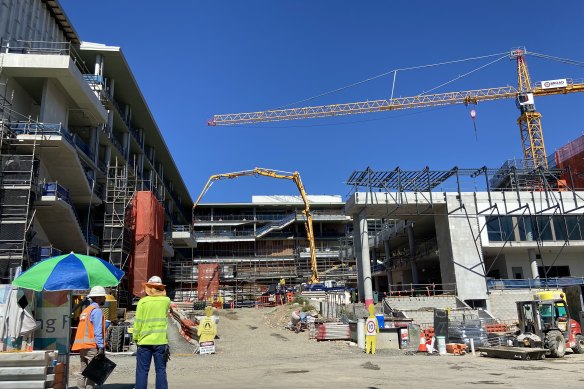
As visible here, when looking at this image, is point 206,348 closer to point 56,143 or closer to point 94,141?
point 56,143

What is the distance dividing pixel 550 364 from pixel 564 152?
53.5 metres

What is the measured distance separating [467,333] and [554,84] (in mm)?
60348

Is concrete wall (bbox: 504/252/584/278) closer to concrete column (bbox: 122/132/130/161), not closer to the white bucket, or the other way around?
the white bucket

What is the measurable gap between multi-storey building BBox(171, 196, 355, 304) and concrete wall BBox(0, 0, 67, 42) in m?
39.4

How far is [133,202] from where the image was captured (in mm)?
37750

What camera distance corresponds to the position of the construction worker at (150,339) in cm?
677

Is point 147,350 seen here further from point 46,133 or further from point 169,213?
point 169,213

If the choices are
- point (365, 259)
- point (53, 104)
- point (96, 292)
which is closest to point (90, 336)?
point (96, 292)

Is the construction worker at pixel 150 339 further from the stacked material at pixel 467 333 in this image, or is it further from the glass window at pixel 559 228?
the glass window at pixel 559 228

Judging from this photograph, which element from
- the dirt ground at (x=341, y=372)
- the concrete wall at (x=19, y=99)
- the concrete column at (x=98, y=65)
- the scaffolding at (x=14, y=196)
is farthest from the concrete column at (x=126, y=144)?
the dirt ground at (x=341, y=372)

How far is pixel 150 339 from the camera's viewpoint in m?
6.82

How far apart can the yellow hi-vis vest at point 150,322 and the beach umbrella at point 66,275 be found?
1.13 m

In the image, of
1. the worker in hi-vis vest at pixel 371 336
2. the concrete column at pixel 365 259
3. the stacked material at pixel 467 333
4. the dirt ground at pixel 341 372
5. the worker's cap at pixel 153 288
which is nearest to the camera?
the worker's cap at pixel 153 288

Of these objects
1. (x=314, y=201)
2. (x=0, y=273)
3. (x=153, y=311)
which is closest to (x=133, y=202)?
(x=0, y=273)
